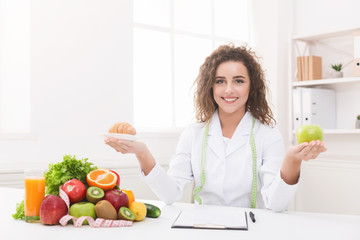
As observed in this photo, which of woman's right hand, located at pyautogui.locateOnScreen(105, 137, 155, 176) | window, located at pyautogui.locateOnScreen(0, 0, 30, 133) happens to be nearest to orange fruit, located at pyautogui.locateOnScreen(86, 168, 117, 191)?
woman's right hand, located at pyautogui.locateOnScreen(105, 137, 155, 176)

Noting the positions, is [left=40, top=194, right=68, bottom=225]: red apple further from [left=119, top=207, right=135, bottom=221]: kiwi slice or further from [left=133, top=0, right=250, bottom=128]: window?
[left=133, top=0, right=250, bottom=128]: window

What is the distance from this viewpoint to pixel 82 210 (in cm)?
125

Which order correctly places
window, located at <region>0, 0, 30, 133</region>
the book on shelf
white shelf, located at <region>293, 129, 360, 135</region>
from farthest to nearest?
the book on shelf < white shelf, located at <region>293, 129, 360, 135</region> < window, located at <region>0, 0, 30, 133</region>

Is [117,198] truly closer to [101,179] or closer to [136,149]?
[101,179]

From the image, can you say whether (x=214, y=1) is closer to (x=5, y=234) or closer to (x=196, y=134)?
(x=196, y=134)

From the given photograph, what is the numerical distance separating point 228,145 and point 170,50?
1840 mm

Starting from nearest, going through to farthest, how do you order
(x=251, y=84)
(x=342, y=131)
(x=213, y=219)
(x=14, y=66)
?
1. (x=213, y=219)
2. (x=251, y=84)
3. (x=14, y=66)
4. (x=342, y=131)

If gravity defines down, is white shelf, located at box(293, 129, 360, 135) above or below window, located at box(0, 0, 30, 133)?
below

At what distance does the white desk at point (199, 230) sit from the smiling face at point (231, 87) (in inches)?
25.8

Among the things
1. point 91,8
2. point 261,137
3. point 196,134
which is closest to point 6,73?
point 91,8

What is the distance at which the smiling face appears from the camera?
1.93m

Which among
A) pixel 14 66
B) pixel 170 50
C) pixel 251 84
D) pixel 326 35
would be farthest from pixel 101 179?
pixel 326 35

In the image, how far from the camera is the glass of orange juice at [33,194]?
128cm

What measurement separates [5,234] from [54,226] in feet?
0.46
